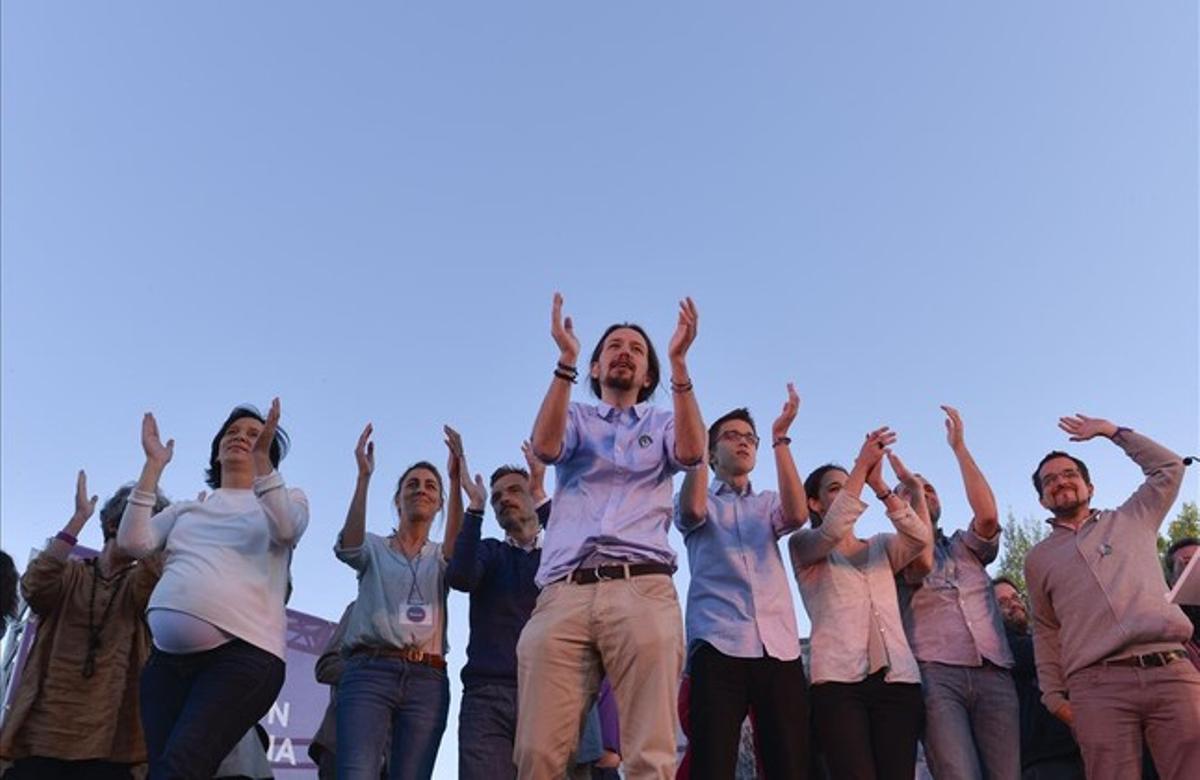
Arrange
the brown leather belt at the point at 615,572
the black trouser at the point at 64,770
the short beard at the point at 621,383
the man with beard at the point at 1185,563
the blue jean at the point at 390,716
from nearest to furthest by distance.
→ the brown leather belt at the point at 615,572 → the short beard at the point at 621,383 → the black trouser at the point at 64,770 → the blue jean at the point at 390,716 → the man with beard at the point at 1185,563

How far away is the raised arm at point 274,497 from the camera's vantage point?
194 inches

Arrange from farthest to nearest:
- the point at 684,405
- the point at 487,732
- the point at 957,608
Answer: the point at 957,608, the point at 487,732, the point at 684,405

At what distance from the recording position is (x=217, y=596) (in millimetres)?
4664

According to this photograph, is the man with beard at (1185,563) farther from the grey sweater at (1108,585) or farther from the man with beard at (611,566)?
the man with beard at (611,566)

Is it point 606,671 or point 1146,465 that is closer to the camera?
point 606,671

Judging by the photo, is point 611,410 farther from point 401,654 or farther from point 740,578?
point 401,654

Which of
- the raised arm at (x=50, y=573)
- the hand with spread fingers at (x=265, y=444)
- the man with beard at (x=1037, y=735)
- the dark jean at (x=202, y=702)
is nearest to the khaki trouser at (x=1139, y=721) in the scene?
the man with beard at (x=1037, y=735)

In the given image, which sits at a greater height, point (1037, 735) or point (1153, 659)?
point (1153, 659)

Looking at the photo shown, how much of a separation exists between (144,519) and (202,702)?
105 cm

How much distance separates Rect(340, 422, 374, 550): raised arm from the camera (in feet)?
19.4

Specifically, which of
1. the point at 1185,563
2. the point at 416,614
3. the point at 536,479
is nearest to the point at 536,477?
the point at 536,479

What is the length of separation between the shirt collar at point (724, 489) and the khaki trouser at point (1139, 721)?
1964 millimetres

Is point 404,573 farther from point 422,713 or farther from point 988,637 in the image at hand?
point 988,637

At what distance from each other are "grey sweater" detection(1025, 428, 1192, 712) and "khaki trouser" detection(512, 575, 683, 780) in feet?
9.28
